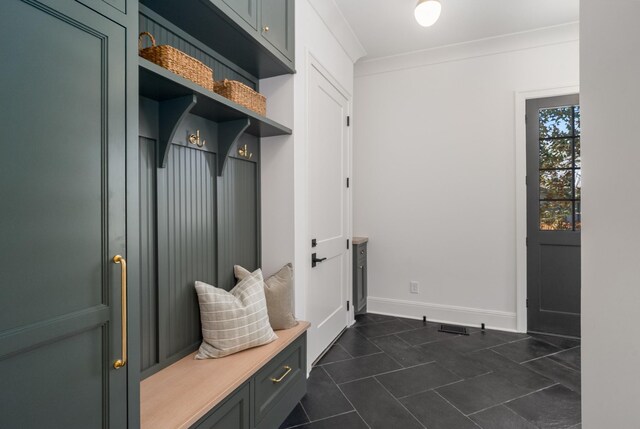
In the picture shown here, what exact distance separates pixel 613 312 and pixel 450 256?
10.1ft

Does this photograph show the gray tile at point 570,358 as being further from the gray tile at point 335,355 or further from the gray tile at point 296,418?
the gray tile at point 296,418

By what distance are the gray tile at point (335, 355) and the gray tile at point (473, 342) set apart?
96cm

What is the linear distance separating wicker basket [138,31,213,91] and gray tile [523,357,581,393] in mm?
3021

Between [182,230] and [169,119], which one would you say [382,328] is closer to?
[182,230]

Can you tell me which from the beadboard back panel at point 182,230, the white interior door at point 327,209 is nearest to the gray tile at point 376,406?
the white interior door at point 327,209

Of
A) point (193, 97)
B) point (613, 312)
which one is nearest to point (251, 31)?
point (193, 97)

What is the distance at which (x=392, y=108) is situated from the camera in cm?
380

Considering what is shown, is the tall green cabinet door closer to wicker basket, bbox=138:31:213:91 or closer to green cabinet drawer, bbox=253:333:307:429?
wicker basket, bbox=138:31:213:91

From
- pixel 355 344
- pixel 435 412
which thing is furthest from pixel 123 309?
pixel 355 344

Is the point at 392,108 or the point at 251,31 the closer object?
the point at 251,31

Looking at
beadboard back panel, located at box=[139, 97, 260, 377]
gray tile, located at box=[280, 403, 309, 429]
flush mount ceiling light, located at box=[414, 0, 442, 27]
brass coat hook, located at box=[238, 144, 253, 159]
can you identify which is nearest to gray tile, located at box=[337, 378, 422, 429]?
gray tile, located at box=[280, 403, 309, 429]

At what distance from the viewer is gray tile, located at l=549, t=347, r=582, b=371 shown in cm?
264

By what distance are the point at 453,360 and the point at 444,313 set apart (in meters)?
0.95

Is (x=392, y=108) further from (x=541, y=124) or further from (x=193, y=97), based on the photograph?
(x=193, y=97)
